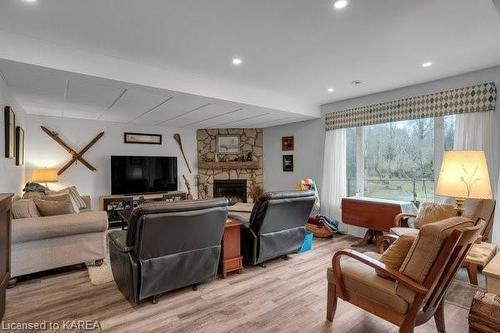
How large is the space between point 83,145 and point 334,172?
5091 millimetres

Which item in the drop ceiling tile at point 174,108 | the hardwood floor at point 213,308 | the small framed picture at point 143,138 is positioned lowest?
the hardwood floor at point 213,308

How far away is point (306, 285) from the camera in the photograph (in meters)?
2.80

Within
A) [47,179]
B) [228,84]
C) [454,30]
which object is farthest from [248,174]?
[454,30]

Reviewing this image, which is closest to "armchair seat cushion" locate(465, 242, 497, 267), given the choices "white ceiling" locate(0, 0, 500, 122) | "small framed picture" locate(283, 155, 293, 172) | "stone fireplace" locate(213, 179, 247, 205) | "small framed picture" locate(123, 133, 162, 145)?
"white ceiling" locate(0, 0, 500, 122)

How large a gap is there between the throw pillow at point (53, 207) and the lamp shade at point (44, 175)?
197 cm

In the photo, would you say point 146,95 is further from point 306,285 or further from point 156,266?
point 306,285

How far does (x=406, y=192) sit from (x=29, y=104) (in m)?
6.16

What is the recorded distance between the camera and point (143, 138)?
627 centimetres

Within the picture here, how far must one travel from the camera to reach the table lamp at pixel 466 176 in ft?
8.03

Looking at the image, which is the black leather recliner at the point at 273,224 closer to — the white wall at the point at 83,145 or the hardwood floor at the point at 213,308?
the hardwood floor at the point at 213,308

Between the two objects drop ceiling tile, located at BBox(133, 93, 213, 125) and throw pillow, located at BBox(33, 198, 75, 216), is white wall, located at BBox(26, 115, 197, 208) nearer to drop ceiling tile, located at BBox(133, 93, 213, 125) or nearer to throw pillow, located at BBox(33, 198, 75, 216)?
drop ceiling tile, located at BBox(133, 93, 213, 125)

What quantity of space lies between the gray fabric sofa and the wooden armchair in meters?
2.76

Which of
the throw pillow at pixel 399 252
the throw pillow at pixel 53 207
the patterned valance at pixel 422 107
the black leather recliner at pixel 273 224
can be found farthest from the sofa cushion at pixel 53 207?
the patterned valance at pixel 422 107

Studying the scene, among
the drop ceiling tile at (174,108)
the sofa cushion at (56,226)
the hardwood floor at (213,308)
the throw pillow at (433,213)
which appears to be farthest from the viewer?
the drop ceiling tile at (174,108)
